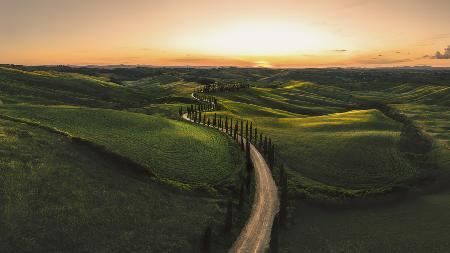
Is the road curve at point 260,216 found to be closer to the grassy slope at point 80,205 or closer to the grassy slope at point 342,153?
the grassy slope at point 80,205

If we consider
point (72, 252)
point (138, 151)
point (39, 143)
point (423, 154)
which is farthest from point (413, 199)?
point (39, 143)

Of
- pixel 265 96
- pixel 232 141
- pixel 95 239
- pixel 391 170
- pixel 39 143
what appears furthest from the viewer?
pixel 265 96

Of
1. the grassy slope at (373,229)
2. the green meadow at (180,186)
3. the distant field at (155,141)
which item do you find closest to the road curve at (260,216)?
the green meadow at (180,186)

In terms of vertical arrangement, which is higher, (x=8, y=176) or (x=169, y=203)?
(x=8, y=176)

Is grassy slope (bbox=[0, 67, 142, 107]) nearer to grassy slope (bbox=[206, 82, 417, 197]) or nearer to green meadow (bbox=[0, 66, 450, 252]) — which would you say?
green meadow (bbox=[0, 66, 450, 252])

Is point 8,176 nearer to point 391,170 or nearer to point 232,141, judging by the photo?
point 232,141

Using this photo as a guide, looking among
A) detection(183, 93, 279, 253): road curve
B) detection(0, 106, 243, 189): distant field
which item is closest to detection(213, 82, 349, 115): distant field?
detection(0, 106, 243, 189): distant field
